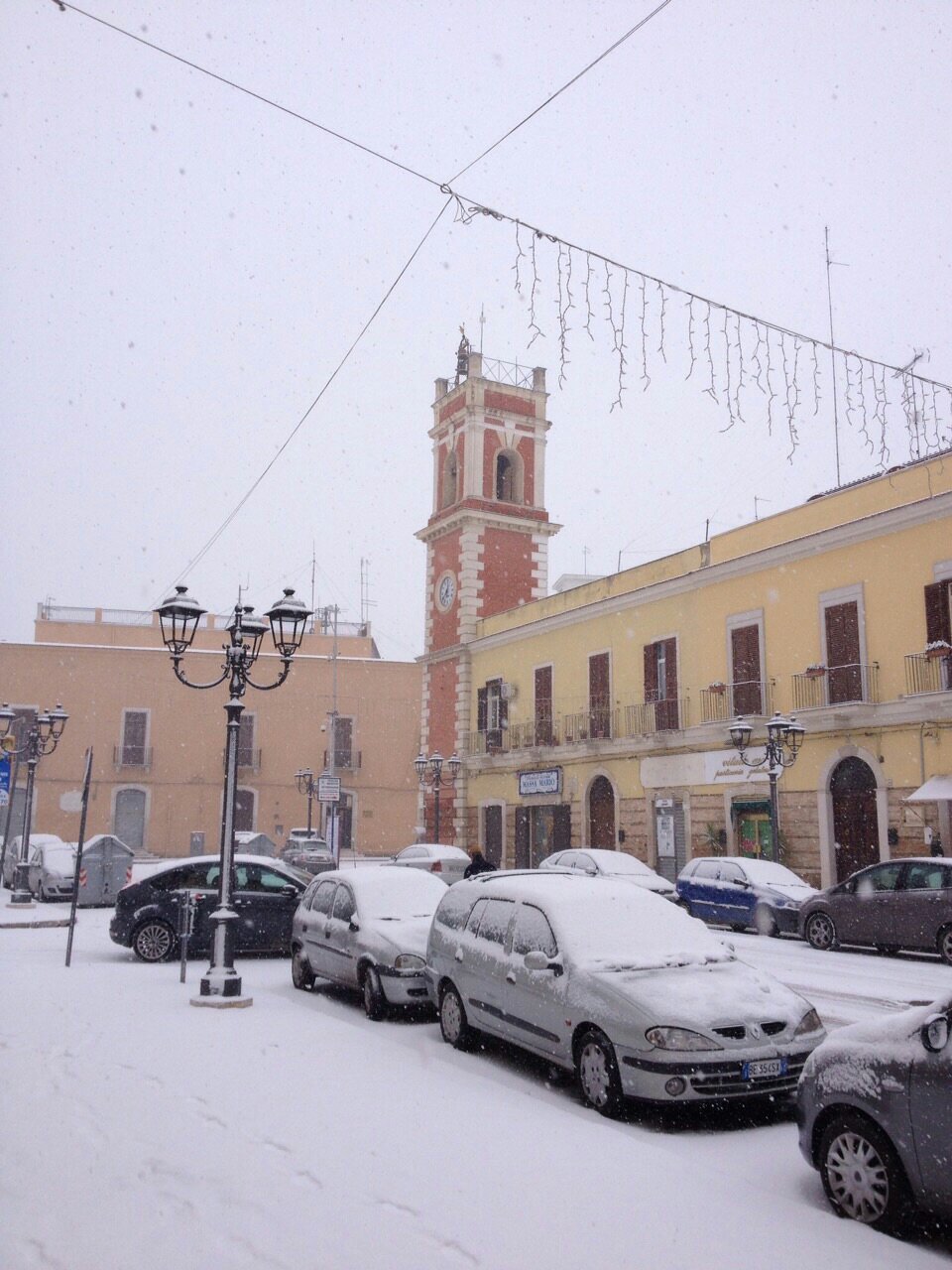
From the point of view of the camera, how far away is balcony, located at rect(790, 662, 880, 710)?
67.6 feet

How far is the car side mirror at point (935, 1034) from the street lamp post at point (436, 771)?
26.8 metres

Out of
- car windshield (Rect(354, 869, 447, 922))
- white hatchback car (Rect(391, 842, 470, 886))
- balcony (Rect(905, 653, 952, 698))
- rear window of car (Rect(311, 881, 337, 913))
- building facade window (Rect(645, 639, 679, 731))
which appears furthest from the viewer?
building facade window (Rect(645, 639, 679, 731))

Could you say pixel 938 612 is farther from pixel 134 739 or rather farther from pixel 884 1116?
pixel 134 739

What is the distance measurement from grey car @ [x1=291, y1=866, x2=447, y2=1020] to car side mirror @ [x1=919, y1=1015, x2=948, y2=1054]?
5.67 m

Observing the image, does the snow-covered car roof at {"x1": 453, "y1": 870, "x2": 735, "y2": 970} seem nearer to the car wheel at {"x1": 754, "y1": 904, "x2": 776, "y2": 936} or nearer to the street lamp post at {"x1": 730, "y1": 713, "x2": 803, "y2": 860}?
the car wheel at {"x1": 754, "y1": 904, "x2": 776, "y2": 936}

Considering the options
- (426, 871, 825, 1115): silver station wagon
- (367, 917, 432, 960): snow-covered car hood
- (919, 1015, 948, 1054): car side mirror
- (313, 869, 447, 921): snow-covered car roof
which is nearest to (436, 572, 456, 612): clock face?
(313, 869, 447, 921): snow-covered car roof

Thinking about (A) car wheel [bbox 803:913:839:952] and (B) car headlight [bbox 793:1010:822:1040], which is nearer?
(B) car headlight [bbox 793:1010:822:1040]

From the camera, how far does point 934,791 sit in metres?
18.7

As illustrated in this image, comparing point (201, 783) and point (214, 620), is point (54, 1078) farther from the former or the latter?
point (214, 620)

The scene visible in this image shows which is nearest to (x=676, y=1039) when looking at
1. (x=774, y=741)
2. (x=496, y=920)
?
(x=496, y=920)

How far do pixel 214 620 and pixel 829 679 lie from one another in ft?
129

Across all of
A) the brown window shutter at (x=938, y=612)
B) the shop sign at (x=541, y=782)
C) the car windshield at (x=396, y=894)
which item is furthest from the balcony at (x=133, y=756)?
the car windshield at (x=396, y=894)

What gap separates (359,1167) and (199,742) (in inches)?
1697

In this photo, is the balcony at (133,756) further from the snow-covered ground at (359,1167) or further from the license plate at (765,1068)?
the license plate at (765,1068)
